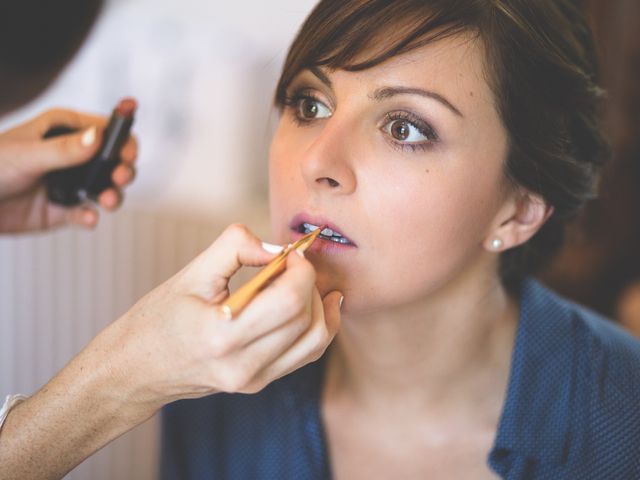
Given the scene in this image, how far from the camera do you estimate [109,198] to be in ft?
4.46

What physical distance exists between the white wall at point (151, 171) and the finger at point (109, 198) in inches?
27.6

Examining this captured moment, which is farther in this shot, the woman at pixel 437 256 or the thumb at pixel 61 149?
the thumb at pixel 61 149

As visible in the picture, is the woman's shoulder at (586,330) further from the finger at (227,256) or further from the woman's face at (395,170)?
the finger at (227,256)

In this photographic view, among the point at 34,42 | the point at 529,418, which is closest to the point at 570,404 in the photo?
the point at 529,418

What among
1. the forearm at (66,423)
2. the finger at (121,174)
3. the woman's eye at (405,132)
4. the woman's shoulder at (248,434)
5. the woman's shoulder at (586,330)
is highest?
the woman's eye at (405,132)

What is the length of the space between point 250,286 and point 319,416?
2.00 ft

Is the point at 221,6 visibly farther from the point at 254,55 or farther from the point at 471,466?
the point at 471,466

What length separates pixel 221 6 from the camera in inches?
81.7

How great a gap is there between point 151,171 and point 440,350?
1.27 meters

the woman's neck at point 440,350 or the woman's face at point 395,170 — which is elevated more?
the woman's face at point 395,170

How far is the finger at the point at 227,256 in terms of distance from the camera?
31.1 inches

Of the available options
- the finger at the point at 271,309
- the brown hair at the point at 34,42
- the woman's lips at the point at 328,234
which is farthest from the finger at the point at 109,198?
the finger at the point at 271,309

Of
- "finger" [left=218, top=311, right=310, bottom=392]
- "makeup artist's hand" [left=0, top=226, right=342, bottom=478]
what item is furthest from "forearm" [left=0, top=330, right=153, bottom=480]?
"finger" [left=218, top=311, right=310, bottom=392]

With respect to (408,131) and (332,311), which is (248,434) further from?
(408,131)
